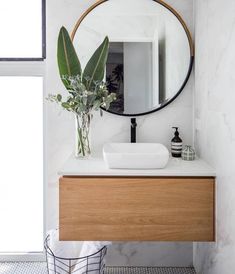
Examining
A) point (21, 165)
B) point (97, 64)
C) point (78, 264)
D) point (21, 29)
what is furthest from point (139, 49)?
point (78, 264)

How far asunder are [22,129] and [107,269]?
1.16 m

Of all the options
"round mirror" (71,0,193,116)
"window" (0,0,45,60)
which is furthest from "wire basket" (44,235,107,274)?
"window" (0,0,45,60)

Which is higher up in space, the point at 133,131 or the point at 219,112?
the point at 219,112

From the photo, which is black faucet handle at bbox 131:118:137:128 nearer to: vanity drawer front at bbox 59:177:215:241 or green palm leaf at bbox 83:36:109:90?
green palm leaf at bbox 83:36:109:90

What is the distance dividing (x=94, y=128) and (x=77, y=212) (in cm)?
72

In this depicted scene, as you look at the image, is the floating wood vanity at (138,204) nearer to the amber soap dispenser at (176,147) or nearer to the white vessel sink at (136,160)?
the white vessel sink at (136,160)

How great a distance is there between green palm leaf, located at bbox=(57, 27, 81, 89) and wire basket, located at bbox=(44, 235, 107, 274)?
40.8 inches

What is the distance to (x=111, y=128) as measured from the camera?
7.45 ft

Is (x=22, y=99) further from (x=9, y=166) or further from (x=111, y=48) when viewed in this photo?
(x=111, y=48)

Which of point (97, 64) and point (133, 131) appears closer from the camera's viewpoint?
point (97, 64)

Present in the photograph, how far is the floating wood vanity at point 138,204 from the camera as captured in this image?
170cm

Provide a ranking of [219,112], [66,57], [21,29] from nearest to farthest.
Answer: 1. [219,112]
2. [66,57]
3. [21,29]

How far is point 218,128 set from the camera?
5.57ft

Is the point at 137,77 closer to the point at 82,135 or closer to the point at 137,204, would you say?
the point at 82,135
